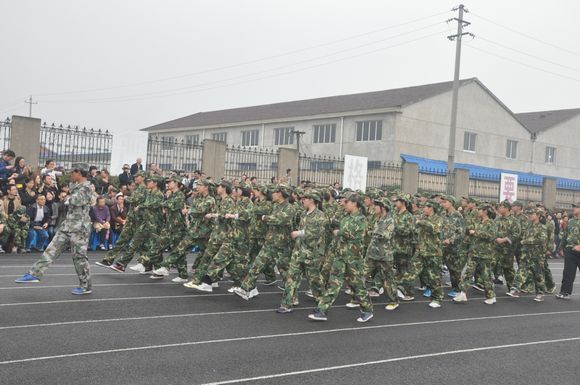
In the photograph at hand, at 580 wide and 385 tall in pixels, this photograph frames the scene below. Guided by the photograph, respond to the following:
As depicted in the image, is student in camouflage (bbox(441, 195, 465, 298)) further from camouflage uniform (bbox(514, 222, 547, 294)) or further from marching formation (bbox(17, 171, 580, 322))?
camouflage uniform (bbox(514, 222, 547, 294))

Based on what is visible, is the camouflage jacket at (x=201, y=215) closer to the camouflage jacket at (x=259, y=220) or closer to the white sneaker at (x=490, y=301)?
the camouflage jacket at (x=259, y=220)

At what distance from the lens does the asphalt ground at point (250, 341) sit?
6.12 metres

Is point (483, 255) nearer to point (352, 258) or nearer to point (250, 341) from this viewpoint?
point (352, 258)

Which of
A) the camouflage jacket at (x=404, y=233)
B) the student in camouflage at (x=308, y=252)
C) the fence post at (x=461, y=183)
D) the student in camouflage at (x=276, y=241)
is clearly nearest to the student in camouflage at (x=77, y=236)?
the student in camouflage at (x=276, y=241)

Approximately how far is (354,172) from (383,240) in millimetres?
11776

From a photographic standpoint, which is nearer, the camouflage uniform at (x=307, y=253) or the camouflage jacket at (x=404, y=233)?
the camouflage uniform at (x=307, y=253)

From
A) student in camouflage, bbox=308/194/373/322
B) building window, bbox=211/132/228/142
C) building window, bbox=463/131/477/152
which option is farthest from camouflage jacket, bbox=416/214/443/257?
building window, bbox=211/132/228/142

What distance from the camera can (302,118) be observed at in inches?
1692

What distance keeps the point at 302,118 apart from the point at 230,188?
3208cm

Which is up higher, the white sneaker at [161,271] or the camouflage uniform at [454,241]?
the camouflage uniform at [454,241]

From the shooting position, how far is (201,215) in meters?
11.5

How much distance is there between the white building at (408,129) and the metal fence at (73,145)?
73.0 ft

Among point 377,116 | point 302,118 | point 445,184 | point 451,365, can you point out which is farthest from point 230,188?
point 302,118

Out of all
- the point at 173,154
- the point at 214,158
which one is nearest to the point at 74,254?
the point at 173,154
